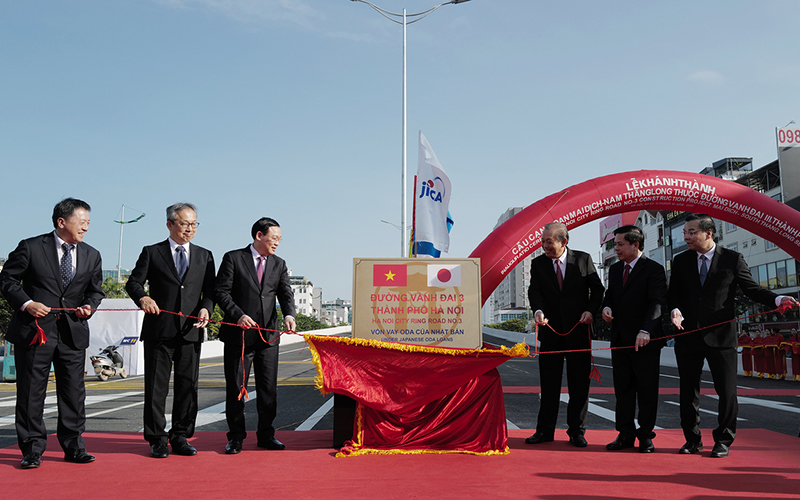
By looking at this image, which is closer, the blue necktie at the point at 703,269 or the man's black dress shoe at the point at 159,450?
the man's black dress shoe at the point at 159,450

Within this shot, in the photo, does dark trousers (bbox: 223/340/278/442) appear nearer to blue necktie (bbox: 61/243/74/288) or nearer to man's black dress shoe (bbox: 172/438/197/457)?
man's black dress shoe (bbox: 172/438/197/457)

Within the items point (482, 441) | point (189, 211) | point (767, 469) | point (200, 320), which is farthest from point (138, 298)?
point (767, 469)

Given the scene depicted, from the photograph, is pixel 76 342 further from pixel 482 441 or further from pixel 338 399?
pixel 482 441

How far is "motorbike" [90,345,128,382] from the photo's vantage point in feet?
50.8

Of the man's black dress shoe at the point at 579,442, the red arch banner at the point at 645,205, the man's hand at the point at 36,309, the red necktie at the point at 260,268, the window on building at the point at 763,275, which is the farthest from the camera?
the window on building at the point at 763,275

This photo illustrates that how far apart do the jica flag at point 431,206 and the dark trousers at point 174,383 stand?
240 inches

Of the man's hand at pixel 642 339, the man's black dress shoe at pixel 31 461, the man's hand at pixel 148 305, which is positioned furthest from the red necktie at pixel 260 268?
the man's hand at pixel 642 339

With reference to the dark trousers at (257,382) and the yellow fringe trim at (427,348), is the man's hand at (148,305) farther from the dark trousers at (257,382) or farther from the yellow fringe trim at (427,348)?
the yellow fringe trim at (427,348)

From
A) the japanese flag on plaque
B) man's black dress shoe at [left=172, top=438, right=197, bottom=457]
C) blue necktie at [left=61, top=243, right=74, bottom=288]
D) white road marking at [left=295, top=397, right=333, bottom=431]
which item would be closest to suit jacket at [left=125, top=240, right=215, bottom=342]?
blue necktie at [left=61, top=243, right=74, bottom=288]

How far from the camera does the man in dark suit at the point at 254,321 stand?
5.08 metres

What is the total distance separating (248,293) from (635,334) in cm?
378

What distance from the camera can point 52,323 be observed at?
4.58 metres

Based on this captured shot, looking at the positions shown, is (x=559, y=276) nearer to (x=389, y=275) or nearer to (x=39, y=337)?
(x=389, y=275)

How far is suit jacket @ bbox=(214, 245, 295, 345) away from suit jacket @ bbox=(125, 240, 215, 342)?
0.68 feet
